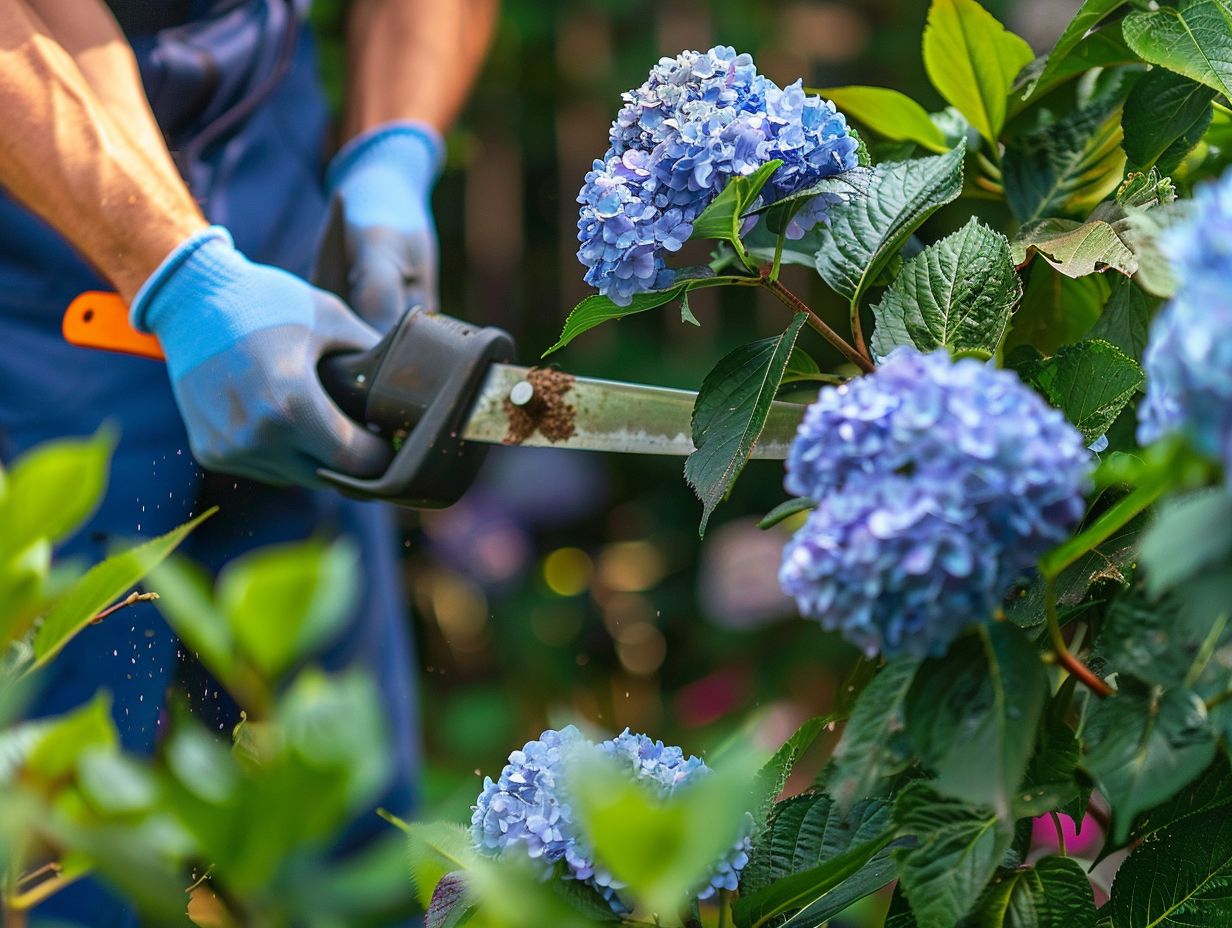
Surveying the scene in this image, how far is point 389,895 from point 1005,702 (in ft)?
0.63

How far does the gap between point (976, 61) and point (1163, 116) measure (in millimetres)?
108

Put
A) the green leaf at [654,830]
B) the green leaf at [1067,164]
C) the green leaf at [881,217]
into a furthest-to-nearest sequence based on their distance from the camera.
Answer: the green leaf at [1067,164]
the green leaf at [881,217]
the green leaf at [654,830]

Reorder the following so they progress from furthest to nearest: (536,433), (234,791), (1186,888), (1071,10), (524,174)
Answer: (524,174)
(1071,10)
(536,433)
(1186,888)
(234,791)

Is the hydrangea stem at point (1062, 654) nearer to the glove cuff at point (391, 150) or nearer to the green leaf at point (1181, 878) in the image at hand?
the green leaf at point (1181, 878)

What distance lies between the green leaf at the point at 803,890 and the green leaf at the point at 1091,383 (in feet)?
0.56

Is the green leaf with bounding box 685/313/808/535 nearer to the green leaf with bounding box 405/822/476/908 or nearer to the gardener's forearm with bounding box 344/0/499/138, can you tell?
the green leaf with bounding box 405/822/476/908

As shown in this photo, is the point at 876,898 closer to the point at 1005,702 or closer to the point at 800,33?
the point at 1005,702

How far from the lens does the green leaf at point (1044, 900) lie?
1.49 ft

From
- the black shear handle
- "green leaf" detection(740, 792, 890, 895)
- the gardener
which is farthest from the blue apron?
"green leaf" detection(740, 792, 890, 895)

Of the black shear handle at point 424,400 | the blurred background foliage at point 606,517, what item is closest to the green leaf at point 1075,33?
the black shear handle at point 424,400

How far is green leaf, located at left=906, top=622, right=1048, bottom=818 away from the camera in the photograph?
359mm

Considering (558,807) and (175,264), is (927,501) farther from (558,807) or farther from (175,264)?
(175,264)

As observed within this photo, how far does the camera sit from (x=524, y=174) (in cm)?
269

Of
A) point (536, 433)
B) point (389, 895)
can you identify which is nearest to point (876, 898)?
point (536, 433)
